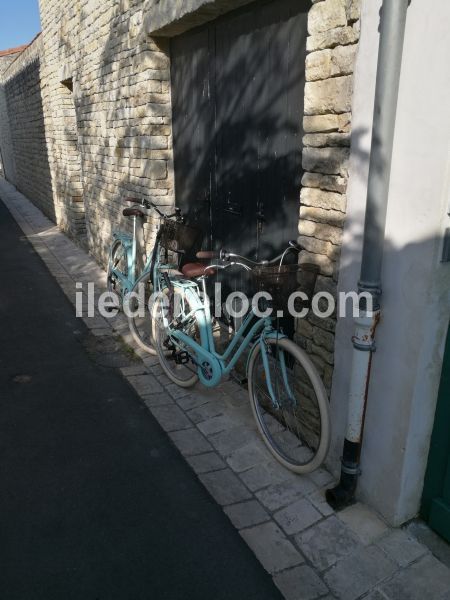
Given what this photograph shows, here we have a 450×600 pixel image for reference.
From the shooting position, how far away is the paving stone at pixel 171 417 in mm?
3457

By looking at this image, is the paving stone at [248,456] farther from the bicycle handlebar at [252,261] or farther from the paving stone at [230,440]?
the bicycle handlebar at [252,261]

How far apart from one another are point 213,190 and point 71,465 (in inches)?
99.5

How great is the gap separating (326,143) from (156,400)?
7.73ft

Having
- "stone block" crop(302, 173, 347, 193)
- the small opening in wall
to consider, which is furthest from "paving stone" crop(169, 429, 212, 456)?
the small opening in wall

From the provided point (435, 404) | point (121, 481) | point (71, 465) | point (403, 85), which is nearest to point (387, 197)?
point (403, 85)


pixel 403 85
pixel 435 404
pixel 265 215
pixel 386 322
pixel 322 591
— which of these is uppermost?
pixel 403 85

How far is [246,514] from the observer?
265 centimetres

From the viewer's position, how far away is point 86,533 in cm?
251

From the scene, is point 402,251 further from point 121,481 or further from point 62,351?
point 62,351

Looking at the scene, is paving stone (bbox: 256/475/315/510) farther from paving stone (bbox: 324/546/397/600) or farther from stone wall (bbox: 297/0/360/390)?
stone wall (bbox: 297/0/360/390)

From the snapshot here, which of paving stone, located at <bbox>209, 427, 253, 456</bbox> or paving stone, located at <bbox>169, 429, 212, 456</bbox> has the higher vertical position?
paving stone, located at <bbox>209, 427, 253, 456</bbox>

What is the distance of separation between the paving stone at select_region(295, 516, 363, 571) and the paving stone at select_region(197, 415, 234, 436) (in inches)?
41.2

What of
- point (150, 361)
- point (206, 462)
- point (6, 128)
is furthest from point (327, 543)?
point (6, 128)

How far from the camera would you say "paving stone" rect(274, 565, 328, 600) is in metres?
2.17
